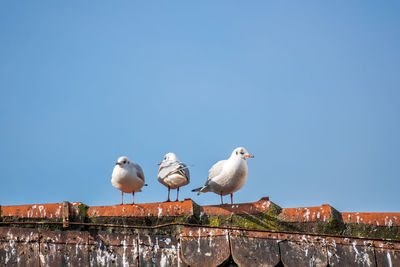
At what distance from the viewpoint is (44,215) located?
503 cm

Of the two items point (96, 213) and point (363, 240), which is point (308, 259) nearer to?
point (363, 240)

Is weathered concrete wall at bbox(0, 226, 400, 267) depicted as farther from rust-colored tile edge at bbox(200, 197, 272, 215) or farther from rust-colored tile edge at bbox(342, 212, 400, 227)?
rust-colored tile edge at bbox(200, 197, 272, 215)

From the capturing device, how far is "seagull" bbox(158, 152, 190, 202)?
10.2 metres

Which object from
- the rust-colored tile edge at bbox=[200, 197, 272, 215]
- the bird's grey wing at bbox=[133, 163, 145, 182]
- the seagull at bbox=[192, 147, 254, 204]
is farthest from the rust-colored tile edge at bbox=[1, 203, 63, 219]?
the bird's grey wing at bbox=[133, 163, 145, 182]

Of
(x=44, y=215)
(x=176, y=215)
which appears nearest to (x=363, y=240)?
(x=176, y=215)

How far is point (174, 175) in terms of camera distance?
401 inches

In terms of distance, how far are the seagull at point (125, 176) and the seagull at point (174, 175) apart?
445 mm

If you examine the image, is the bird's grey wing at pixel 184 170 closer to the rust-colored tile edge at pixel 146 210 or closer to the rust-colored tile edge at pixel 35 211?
the rust-colored tile edge at pixel 146 210

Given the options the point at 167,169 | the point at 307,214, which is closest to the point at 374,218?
the point at 307,214

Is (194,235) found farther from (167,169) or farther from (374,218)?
(167,169)

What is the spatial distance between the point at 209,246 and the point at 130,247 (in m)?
0.62

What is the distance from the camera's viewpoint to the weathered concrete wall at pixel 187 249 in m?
4.46

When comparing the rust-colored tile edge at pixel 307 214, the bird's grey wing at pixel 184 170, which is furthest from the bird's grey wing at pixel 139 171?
the rust-colored tile edge at pixel 307 214

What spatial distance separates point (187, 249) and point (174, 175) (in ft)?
18.3
